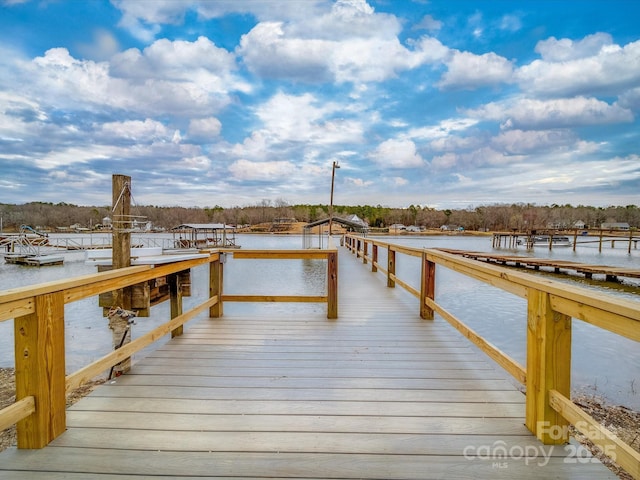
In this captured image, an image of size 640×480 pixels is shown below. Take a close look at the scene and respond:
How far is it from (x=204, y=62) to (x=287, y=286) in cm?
790

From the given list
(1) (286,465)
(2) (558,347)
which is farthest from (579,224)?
(1) (286,465)

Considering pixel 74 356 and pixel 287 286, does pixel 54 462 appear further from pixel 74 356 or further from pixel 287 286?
pixel 287 286

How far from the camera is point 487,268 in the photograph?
249 cm

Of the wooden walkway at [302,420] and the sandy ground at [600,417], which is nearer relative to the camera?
the wooden walkway at [302,420]

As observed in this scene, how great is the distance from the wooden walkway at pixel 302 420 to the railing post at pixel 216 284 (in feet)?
2.88

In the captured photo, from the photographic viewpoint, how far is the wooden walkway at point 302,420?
156 cm

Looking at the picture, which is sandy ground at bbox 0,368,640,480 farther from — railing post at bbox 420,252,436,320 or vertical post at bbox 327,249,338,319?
vertical post at bbox 327,249,338,319

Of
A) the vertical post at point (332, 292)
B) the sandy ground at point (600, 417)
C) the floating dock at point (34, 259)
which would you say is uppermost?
the vertical post at point (332, 292)

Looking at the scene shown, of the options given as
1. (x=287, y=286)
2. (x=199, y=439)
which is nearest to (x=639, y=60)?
(x=287, y=286)

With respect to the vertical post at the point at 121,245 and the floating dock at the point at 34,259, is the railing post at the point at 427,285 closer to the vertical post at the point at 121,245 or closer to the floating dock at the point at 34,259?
the vertical post at the point at 121,245

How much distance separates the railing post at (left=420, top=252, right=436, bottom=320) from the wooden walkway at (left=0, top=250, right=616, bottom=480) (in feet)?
3.35

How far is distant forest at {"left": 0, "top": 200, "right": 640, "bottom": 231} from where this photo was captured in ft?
246

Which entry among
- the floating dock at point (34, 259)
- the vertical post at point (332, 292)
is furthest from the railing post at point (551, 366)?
the floating dock at point (34, 259)

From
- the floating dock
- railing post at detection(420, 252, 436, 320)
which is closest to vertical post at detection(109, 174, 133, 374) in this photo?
railing post at detection(420, 252, 436, 320)
